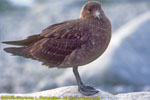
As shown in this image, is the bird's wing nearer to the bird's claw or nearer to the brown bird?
the brown bird

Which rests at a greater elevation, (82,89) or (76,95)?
(82,89)

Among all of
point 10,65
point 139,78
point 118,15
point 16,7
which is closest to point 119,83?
point 139,78

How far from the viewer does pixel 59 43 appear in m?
6.95

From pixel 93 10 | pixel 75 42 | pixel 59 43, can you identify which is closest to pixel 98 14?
pixel 93 10

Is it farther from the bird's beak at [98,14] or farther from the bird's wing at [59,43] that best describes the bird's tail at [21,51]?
the bird's beak at [98,14]

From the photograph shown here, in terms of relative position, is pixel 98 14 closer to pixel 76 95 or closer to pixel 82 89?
pixel 82 89

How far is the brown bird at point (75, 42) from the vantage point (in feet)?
22.0

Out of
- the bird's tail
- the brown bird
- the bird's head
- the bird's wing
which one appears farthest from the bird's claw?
the bird's head

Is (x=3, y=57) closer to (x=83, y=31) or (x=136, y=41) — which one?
(x=136, y=41)

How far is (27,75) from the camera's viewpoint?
1266 centimetres

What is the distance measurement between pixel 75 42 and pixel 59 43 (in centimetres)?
29

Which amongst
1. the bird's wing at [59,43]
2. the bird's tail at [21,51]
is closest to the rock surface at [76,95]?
the bird's wing at [59,43]

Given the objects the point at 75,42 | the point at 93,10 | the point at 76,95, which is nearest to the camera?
the point at 75,42

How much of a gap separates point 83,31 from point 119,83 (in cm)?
464
